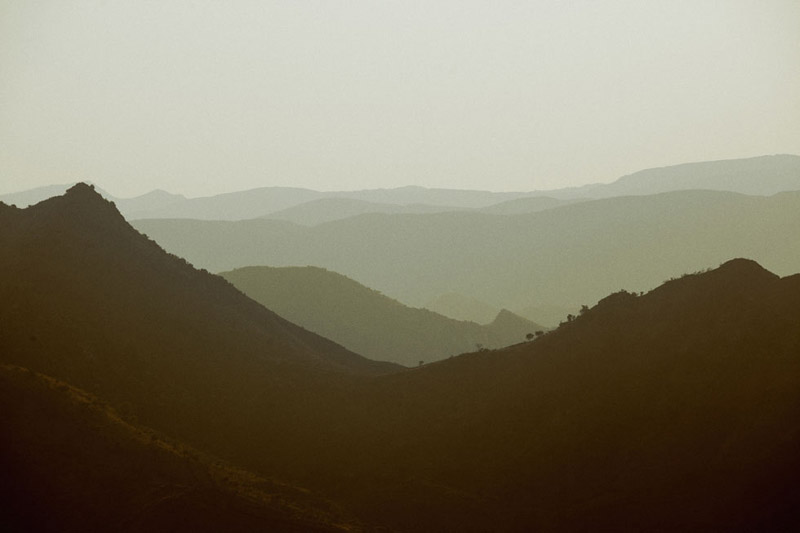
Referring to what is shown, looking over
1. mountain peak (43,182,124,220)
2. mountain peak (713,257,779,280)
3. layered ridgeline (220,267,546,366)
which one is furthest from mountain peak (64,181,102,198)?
mountain peak (713,257,779,280)

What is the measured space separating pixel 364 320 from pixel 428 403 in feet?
144

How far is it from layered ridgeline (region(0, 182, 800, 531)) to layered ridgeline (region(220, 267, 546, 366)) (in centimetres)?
3361

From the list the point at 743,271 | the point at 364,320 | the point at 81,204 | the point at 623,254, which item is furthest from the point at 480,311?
the point at 81,204

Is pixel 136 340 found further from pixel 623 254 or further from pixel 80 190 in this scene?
pixel 623 254

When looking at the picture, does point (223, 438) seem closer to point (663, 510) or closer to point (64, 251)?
point (64, 251)

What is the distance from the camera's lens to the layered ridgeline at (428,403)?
2470 cm

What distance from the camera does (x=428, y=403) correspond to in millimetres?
36375

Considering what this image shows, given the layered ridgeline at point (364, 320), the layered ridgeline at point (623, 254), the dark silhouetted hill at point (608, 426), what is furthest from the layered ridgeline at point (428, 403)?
the layered ridgeline at point (623, 254)

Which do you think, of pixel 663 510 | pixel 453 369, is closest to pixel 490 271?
pixel 453 369

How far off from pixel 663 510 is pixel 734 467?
344 cm

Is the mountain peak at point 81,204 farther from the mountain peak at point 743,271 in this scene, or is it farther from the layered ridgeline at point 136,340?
the mountain peak at point 743,271

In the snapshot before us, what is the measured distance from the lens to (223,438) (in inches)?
1276

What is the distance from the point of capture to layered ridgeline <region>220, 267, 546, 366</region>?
76750 mm

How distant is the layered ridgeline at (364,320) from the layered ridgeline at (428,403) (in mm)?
33613
